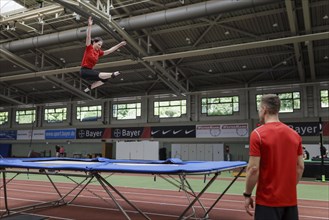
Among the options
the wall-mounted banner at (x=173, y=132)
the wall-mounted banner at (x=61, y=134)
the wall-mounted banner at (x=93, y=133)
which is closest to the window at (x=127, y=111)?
the wall-mounted banner at (x=93, y=133)

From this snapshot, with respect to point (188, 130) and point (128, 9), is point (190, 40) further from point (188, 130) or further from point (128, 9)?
point (188, 130)

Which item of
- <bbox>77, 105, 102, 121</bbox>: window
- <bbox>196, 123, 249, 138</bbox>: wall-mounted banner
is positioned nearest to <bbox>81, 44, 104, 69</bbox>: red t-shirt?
<bbox>196, 123, 249, 138</bbox>: wall-mounted banner

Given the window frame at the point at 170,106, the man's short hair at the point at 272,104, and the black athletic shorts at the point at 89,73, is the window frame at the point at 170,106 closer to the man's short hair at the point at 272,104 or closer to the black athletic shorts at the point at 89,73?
the black athletic shorts at the point at 89,73

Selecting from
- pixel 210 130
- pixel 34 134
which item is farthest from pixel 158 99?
pixel 34 134

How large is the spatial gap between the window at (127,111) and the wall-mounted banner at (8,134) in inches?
431

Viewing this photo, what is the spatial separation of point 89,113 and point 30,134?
643 cm

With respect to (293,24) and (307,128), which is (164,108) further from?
(293,24)

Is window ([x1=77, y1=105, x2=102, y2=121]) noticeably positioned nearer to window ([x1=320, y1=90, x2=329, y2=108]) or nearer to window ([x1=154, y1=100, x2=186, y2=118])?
window ([x1=154, y1=100, x2=186, y2=118])

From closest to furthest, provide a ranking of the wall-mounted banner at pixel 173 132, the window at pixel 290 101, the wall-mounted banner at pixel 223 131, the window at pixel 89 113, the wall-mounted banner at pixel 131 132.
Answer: the window at pixel 290 101 < the wall-mounted banner at pixel 223 131 < the wall-mounted banner at pixel 173 132 < the wall-mounted banner at pixel 131 132 < the window at pixel 89 113

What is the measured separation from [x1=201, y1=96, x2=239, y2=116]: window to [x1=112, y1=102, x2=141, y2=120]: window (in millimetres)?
5513

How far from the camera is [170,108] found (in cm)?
2311

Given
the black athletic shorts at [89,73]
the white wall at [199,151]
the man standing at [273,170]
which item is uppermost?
the black athletic shorts at [89,73]

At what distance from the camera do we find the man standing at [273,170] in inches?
95.8

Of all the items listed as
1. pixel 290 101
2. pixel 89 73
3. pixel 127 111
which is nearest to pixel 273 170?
pixel 89 73
